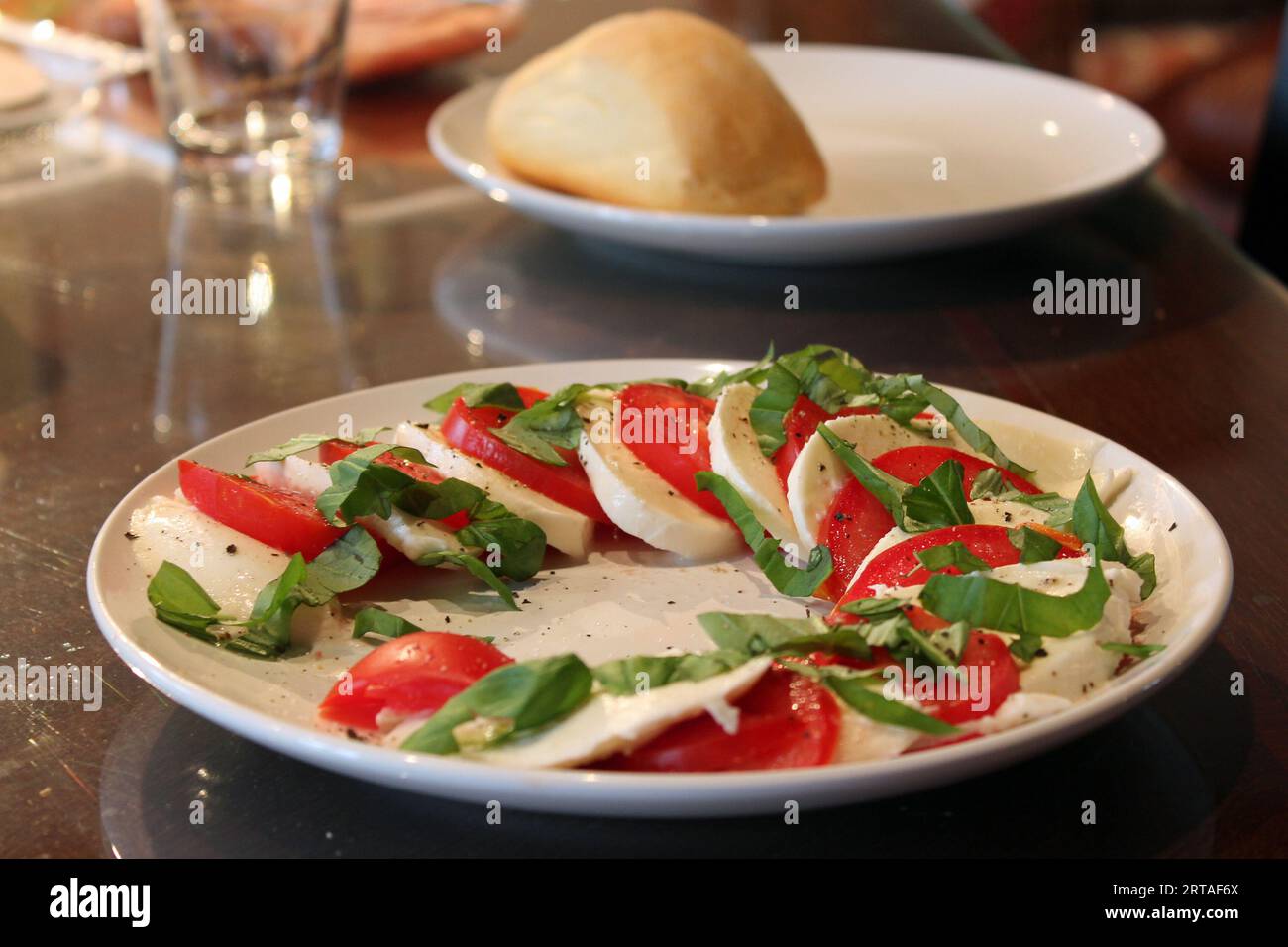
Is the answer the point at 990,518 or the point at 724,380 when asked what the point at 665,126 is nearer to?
the point at 724,380

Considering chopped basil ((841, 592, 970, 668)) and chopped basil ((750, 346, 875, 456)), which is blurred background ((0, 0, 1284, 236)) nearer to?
chopped basil ((750, 346, 875, 456))

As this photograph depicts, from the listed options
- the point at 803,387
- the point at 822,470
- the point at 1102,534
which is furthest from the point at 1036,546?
the point at 803,387

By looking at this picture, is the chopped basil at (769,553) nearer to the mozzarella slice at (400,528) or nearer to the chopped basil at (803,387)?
the chopped basil at (803,387)

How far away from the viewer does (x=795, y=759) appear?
2.74 ft

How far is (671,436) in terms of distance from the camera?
126 centimetres

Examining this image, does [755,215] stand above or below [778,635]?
above

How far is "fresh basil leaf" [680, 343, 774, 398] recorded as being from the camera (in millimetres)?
1334

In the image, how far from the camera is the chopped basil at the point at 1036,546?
1.05 meters

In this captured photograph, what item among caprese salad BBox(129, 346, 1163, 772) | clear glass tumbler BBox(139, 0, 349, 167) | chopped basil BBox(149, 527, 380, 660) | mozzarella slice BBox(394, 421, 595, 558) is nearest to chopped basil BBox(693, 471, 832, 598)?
caprese salad BBox(129, 346, 1163, 772)

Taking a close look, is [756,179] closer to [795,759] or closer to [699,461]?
[699,461]

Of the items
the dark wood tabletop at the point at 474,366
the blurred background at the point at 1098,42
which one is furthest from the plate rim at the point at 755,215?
the blurred background at the point at 1098,42

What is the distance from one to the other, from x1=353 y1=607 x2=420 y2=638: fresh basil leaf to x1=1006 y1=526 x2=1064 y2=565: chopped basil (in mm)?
428

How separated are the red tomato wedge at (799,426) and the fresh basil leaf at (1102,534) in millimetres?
210

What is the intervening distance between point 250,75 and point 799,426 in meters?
1.46
